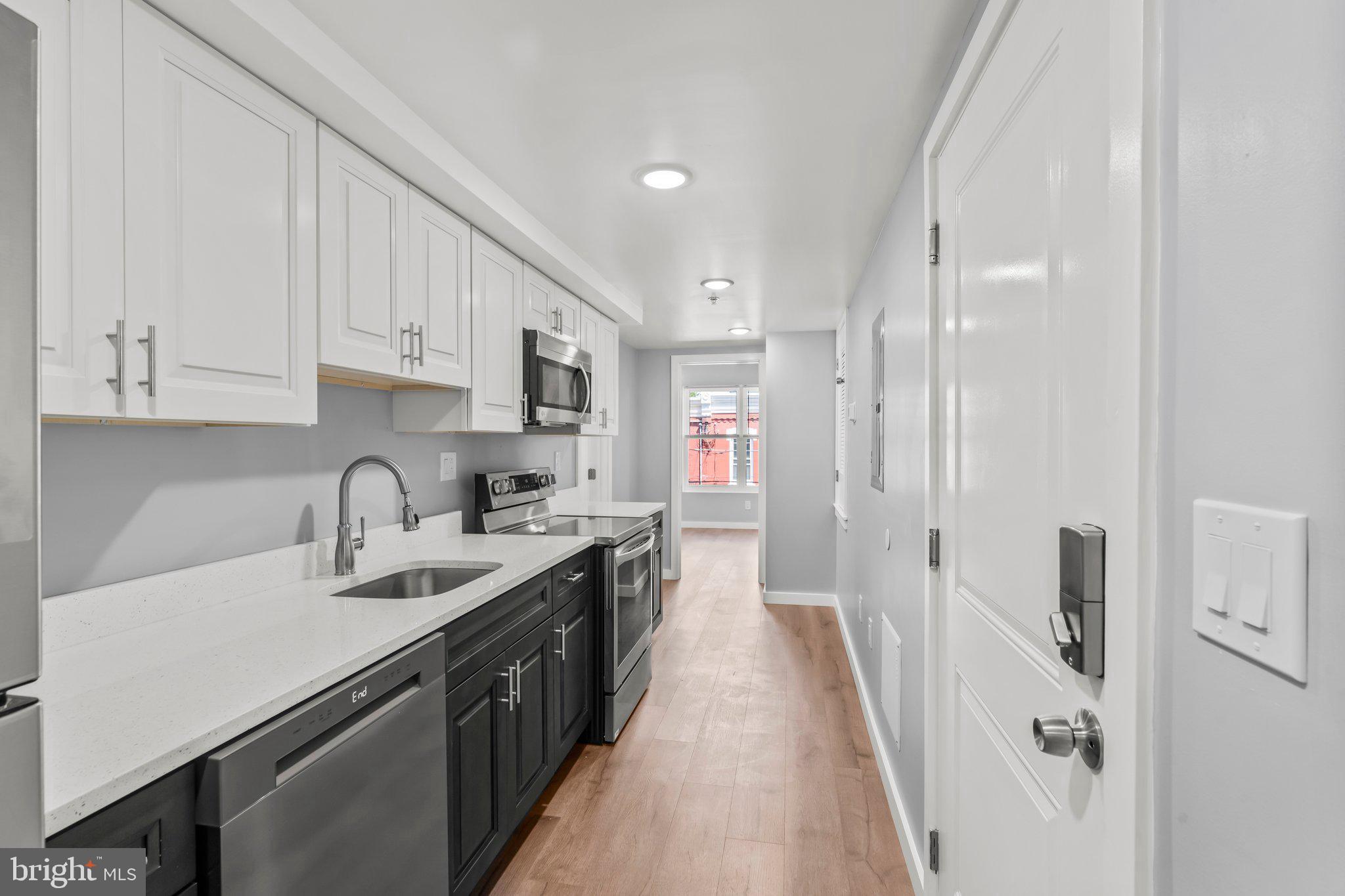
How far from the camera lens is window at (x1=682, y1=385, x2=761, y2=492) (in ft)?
30.1

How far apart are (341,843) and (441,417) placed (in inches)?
60.2

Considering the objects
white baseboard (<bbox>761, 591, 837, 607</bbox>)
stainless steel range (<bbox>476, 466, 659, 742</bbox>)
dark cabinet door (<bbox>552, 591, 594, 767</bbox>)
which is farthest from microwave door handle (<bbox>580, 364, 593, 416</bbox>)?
white baseboard (<bbox>761, 591, 837, 607</bbox>)

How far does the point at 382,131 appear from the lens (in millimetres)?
1676

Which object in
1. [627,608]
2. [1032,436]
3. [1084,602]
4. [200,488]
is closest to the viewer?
[1084,602]

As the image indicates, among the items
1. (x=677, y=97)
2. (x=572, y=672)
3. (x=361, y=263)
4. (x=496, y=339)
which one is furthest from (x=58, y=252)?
(x=572, y=672)

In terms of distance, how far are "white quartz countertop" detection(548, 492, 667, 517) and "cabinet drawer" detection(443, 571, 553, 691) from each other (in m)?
1.43

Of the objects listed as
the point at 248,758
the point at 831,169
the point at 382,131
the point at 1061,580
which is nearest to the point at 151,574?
the point at 248,758

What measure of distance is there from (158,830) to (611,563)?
78.1 inches

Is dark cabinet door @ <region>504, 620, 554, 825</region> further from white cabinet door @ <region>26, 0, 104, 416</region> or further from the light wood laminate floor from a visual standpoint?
white cabinet door @ <region>26, 0, 104, 416</region>

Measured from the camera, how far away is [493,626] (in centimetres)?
182

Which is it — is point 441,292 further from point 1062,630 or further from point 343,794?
point 1062,630

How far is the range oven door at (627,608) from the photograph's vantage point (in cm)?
277

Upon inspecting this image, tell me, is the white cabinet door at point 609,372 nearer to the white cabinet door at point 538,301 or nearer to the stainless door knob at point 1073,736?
the white cabinet door at point 538,301

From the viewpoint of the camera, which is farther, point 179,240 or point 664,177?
point 664,177
